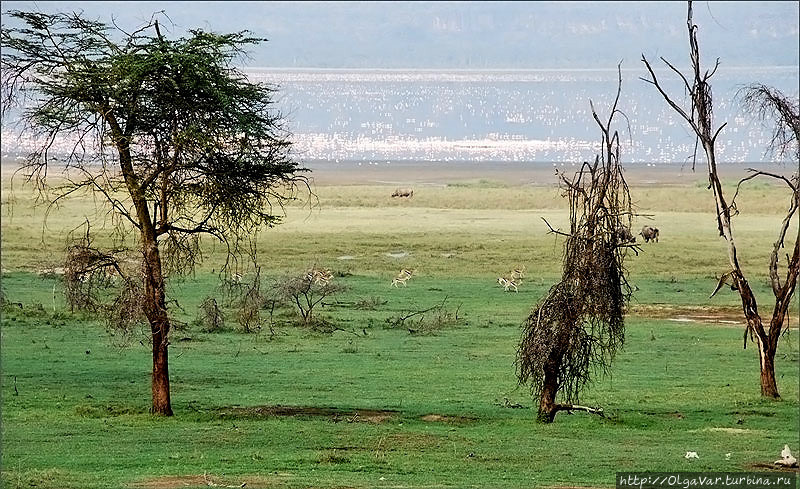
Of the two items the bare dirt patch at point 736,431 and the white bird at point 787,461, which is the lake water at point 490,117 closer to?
the bare dirt patch at point 736,431

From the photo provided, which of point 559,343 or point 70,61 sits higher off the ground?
point 70,61

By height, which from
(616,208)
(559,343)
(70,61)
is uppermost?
(70,61)

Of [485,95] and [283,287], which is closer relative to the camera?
[283,287]

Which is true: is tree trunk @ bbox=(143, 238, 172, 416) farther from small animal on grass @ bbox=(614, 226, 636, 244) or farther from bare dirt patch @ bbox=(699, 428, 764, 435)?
bare dirt patch @ bbox=(699, 428, 764, 435)

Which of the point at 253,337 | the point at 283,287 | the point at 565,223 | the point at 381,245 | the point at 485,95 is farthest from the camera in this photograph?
the point at 485,95

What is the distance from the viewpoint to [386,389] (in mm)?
23641

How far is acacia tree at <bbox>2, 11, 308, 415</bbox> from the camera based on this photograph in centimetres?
1930

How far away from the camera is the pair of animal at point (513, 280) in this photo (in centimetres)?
4001

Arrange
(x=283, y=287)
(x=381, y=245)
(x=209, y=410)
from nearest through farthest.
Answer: (x=209, y=410)
(x=283, y=287)
(x=381, y=245)

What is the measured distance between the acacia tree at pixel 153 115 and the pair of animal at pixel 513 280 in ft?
66.2

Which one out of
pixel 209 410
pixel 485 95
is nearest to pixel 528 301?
pixel 209 410

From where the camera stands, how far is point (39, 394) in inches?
877

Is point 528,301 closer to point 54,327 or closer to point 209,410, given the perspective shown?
point 54,327

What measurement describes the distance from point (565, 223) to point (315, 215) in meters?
11.0
